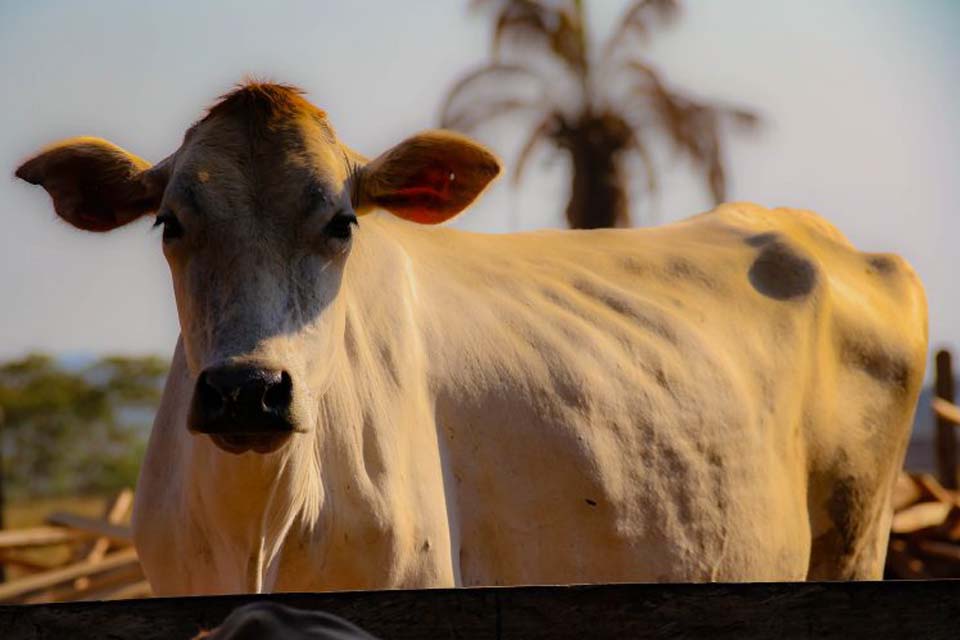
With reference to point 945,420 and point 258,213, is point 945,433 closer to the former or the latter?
point 945,420

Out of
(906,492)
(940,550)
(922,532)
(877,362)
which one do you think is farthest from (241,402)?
(922,532)

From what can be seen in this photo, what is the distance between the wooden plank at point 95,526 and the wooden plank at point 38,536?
0.16 feet

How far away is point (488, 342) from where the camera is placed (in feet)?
19.7

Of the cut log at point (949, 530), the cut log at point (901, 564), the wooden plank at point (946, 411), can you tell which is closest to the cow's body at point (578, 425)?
the cut log at point (901, 564)

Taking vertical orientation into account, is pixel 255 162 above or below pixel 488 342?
above

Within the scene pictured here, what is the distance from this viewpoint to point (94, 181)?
527cm

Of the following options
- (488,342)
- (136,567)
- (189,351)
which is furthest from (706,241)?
(136,567)

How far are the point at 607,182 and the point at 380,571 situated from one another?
1338 cm

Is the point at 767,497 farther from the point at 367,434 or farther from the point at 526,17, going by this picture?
the point at 526,17

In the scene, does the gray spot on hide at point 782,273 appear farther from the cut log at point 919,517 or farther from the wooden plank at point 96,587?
the wooden plank at point 96,587

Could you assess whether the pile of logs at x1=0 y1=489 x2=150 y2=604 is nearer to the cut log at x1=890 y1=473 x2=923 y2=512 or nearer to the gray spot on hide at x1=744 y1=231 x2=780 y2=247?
the gray spot on hide at x1=744 y1=231 x2=780 y2=247

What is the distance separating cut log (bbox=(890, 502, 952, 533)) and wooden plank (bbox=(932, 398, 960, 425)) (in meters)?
1.85

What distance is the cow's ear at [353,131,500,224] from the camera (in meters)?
5.30

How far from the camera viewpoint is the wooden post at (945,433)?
16156mm
